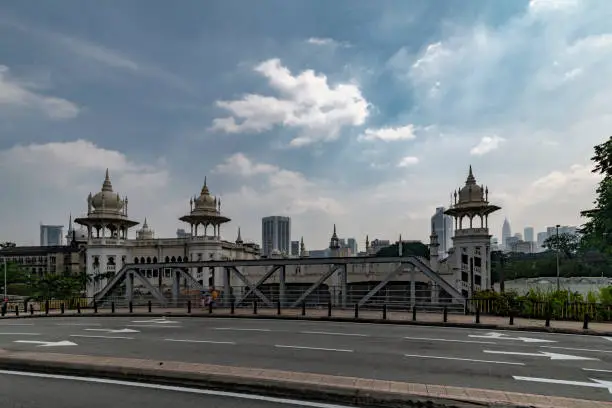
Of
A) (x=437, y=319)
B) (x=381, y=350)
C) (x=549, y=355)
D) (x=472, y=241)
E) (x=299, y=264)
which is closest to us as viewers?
(x=549, y=355)

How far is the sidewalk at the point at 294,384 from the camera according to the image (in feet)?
23.8

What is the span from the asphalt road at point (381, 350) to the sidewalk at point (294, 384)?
56.9 inches

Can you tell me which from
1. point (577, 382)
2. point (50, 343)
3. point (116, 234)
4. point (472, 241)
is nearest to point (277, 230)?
point (116, 234)

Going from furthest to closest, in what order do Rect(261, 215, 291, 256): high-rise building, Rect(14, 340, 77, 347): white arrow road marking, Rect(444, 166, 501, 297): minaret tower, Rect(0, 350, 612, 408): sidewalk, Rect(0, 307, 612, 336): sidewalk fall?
Rect(261, 215, 291, 256): high-rise building → Rect(444, 166, 501, 297): minaret tower → Rect(0, 307, 612, 336): sidewalk → Rect(14, 340, 77, 347): white arrow road marking → Rect(0, 350, 612, 408): sidewalk

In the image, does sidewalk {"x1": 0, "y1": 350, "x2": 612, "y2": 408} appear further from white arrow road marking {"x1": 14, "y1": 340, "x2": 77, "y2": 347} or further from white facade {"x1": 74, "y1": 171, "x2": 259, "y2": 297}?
white facade {"x1": 74, "y1": 171, "x2": 259, "y2": 297}

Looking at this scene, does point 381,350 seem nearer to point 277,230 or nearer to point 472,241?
point 472,241

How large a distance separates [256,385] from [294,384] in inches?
29.1

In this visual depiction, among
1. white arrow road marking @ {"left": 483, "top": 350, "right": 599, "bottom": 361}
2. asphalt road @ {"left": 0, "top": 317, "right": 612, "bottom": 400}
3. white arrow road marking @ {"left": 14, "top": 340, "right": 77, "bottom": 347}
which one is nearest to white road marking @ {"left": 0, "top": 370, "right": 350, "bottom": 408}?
asphalt road @ {"left": 0, "top": 317, "right": 612, "bottom": 400}

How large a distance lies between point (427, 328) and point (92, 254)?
155 feet

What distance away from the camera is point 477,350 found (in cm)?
1362

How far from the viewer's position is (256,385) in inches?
329

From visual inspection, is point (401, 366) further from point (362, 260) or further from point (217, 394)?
point (362, 260)

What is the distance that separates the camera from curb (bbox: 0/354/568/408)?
23.8ft

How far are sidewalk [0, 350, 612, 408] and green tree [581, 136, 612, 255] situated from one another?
22.7 meters
